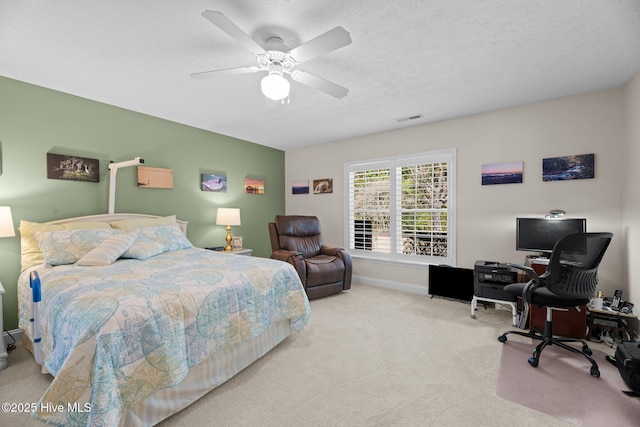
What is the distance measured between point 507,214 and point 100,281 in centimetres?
427

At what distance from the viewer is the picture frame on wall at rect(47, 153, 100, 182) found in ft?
9.82

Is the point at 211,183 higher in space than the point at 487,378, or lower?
higher

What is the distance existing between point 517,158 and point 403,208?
1628 millimetres

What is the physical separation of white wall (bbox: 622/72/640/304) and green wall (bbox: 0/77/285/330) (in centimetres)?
494

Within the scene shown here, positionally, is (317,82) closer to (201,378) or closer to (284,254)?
(201,378)

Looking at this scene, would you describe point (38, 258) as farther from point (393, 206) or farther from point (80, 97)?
point (393, 206)

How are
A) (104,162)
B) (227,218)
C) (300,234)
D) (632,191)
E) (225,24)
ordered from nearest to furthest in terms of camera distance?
1. (225,24)
2. (632,191)
3. (104,162)
4. (227,218)
5. (300,234)

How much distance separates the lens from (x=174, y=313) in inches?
64.3

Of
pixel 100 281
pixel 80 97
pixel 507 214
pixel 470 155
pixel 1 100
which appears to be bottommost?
pixel 100 281

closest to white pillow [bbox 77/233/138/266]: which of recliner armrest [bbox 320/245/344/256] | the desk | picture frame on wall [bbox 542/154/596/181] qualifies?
recliner armrest [bbox 320/245/344/256]

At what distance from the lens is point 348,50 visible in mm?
2260

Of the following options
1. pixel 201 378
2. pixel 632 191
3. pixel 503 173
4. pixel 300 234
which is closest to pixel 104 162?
pixel 300 234

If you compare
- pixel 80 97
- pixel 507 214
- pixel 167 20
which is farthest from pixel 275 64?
pixel 507 214

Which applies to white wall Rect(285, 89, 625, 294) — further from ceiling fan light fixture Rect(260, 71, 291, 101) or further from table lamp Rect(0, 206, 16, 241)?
table lamp Rect(0, 206, 16, 241)
